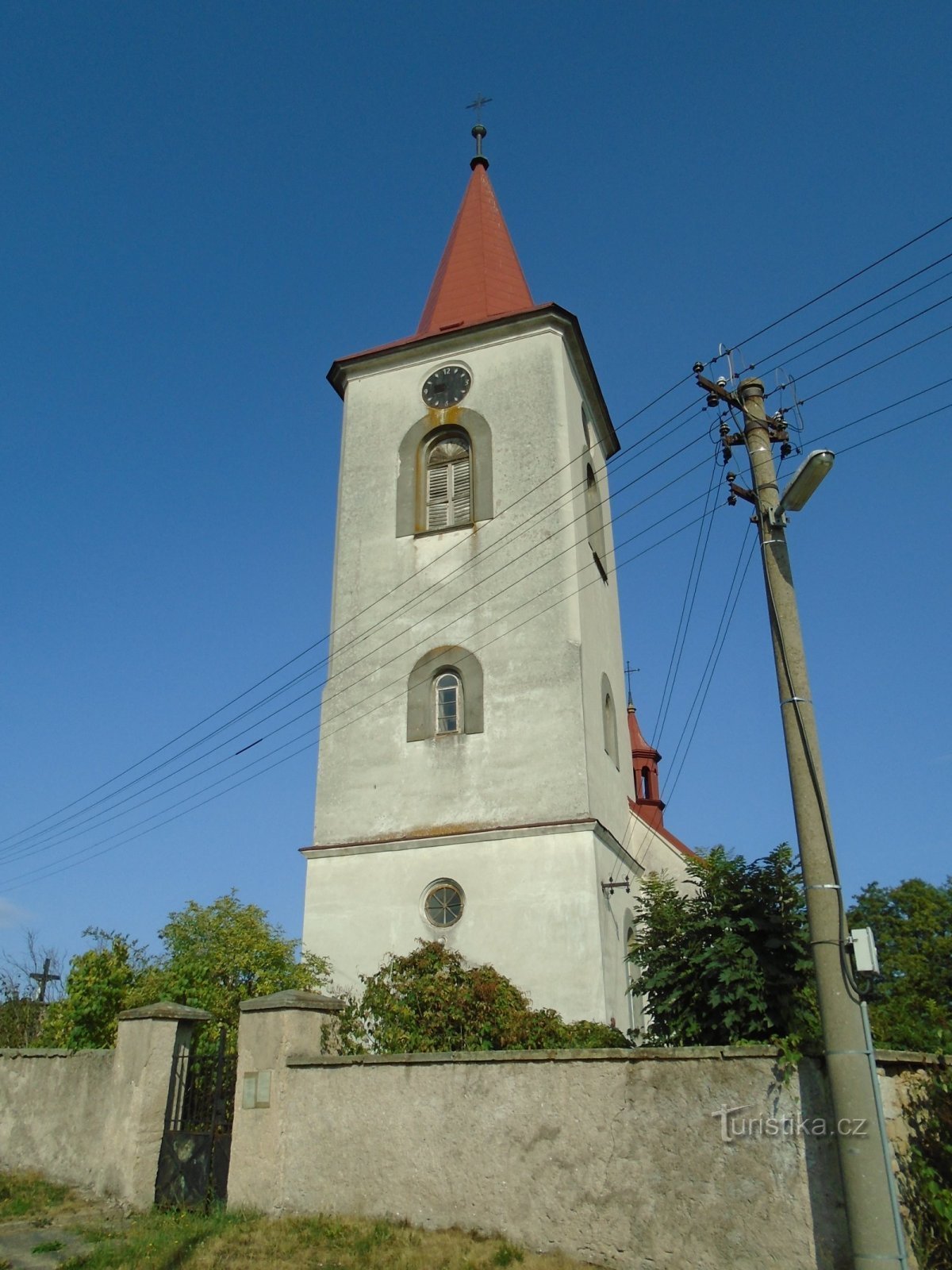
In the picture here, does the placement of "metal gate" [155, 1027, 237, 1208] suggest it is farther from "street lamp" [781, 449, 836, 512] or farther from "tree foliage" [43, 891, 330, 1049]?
"street lamp" [781, 449, 836, 512]

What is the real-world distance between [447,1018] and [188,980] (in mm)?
4857

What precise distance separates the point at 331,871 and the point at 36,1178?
6320 millimetres

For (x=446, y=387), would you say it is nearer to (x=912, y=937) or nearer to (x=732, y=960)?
(x=732, y=960)

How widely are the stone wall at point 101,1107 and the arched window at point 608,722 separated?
9653 millimetres

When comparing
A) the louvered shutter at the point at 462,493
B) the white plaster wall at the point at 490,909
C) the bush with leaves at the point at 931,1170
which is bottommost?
the bush with leaves at the point at 931,1170

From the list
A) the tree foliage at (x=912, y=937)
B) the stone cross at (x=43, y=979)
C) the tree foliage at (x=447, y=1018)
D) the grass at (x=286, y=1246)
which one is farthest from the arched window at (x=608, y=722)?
the stone cross at (x=43, y=979)

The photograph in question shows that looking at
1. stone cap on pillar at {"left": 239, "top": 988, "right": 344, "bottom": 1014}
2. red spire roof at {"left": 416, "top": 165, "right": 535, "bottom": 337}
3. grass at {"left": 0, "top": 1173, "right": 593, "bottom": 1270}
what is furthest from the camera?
red spire roof at {"left": 416, "top": 165, "right": 535, "bottom": 337}

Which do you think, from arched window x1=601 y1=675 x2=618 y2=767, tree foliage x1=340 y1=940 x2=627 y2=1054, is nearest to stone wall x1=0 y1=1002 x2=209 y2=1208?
tree foliage x1=340 y1=940 x2=627 y2=1054

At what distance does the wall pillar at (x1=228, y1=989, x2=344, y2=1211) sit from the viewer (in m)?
10.6

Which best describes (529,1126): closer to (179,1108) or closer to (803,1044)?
(803,1044)

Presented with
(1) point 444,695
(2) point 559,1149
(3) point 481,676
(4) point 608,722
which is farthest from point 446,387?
(2) point 559,1149

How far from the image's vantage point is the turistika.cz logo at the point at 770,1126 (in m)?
7.94

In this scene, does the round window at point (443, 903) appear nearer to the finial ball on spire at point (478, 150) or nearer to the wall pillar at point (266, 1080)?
the wall pillar at point (266, 1080)

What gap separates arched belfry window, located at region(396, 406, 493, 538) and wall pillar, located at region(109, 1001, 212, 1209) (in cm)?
1084
